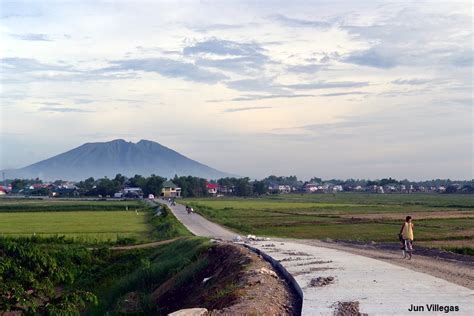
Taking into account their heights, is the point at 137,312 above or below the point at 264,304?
below

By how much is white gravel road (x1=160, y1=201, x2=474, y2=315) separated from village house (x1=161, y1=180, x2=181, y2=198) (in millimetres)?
120131

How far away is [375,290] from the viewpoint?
41.5 ft

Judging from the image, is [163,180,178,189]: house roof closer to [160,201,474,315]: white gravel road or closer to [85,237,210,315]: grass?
[85,237,210,315]: grass

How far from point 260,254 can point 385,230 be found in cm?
2275

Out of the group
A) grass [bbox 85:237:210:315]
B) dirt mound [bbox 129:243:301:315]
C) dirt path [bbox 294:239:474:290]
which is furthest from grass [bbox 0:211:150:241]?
dirt path [bbox 294:239:474:290]

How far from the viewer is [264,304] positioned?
11688 millimetres

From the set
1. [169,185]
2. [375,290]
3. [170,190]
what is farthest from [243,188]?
[375,290]

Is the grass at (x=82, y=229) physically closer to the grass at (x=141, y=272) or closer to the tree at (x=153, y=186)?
the grass at (x=141, y=272)

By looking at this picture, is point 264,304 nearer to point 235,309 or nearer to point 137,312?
point 235,309

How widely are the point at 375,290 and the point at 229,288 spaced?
3126mm

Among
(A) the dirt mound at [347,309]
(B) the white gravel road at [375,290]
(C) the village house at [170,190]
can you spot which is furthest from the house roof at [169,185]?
(A) the dirt mound at [347,309]

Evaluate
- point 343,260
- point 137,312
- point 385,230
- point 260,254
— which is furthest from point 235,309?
point 385,230

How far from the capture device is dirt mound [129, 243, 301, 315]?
11.8 metres

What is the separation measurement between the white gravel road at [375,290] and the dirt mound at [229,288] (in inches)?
20.0
